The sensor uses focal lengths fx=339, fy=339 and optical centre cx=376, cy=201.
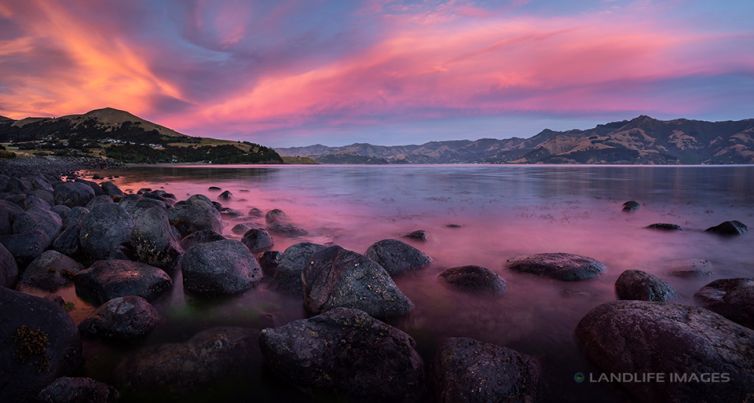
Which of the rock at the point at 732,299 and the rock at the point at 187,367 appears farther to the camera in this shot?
the rock at the point at 732,299

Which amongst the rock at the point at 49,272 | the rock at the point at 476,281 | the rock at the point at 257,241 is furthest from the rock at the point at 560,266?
the rock at the point at 49,272

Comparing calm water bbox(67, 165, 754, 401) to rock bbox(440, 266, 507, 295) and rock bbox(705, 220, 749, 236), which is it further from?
rock bbox(705, 220, 749, 236)

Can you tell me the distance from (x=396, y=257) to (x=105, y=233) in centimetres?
1147

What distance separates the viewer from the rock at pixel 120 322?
8.39 m

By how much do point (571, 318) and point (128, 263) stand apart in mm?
14243

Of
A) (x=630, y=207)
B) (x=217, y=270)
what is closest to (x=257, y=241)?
(x=217, y=270)

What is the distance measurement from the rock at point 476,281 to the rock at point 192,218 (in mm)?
13350

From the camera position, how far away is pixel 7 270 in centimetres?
1026

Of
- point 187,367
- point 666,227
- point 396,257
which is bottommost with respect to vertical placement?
point 666,227

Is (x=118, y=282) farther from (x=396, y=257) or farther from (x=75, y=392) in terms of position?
(x=396, y=257)

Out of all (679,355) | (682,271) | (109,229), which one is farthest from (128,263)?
(682,271)

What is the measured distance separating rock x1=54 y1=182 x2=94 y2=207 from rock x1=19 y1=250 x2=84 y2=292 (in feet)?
55.9

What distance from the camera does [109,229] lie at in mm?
13297

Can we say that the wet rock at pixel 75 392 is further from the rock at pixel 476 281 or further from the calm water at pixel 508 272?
the rock at pixel 476 281
